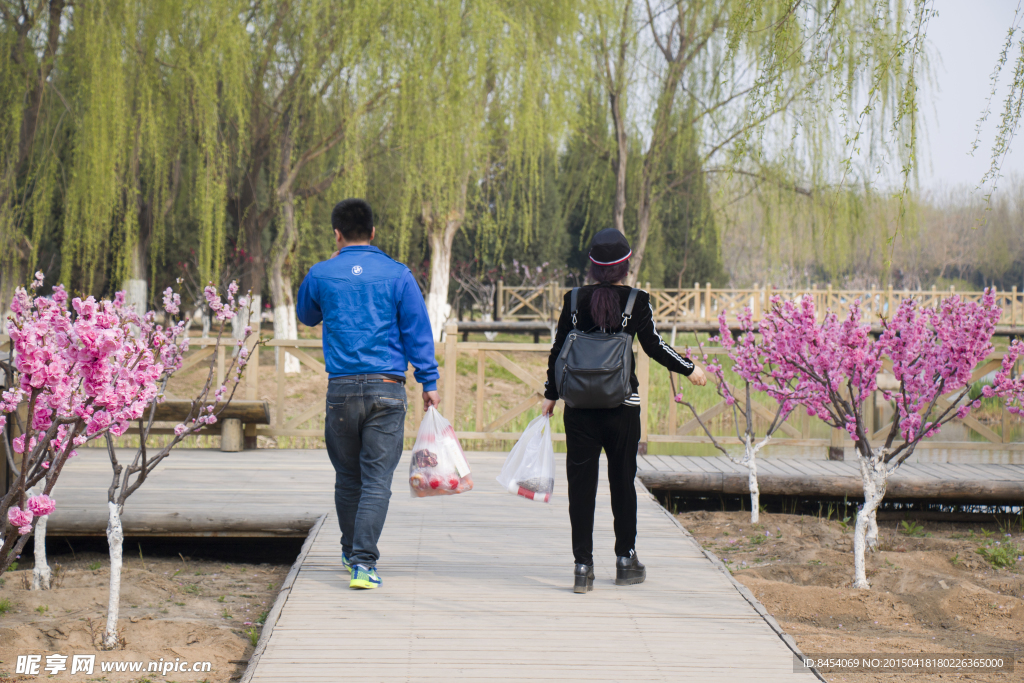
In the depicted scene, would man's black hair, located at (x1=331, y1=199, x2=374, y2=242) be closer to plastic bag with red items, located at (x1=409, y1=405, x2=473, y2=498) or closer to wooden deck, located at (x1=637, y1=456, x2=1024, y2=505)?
plastic bag with red items, located at (x1=409, y1=405, x2=473, y2=498)

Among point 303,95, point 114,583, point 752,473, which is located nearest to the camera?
point 114,583

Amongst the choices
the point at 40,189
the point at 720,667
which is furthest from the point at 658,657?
the point at 40,189

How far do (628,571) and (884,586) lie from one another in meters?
1.95

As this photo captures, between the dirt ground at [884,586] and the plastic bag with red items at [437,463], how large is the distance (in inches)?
67.1

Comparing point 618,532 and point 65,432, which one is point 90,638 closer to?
point 65,432

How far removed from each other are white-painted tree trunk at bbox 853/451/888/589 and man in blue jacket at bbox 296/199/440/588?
2.68 meters

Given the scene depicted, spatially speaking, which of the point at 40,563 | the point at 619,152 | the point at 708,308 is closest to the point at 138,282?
the point at 619,152

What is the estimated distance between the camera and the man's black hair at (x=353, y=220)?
400cm

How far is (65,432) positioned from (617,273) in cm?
244

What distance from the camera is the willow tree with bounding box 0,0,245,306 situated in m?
10.1

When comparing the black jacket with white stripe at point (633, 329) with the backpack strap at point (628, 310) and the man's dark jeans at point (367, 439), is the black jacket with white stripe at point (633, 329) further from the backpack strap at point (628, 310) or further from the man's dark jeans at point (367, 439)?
the man's dark jeans at point (367, 439)

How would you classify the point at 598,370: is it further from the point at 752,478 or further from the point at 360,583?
the point at 752,478

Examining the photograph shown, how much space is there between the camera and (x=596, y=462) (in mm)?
4047

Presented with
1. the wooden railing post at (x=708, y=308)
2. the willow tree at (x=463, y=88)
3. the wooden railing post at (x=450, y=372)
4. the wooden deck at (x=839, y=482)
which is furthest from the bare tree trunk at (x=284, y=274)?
the wooden railing post at (x=708, y=308)
